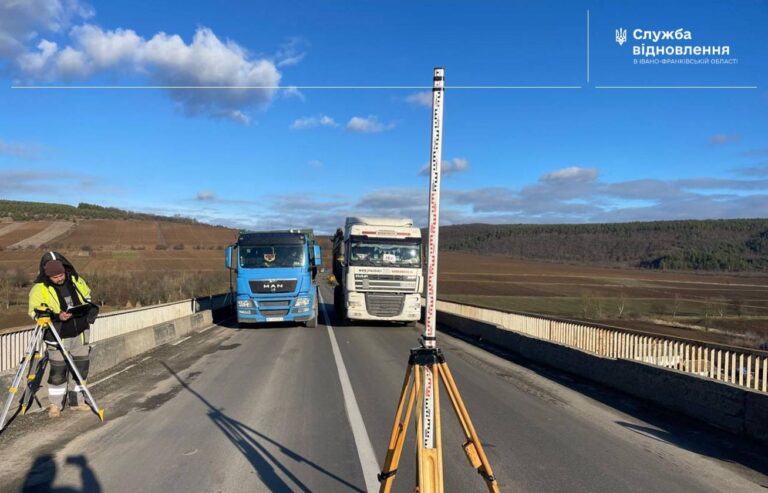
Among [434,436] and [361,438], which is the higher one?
[434,436]

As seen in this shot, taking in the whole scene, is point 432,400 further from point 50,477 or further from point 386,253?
point 386,253

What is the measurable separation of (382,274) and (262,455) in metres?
14.7

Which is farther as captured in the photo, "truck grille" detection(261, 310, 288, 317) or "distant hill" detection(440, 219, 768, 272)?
"distant hill" detection(440, 219, 768, 272)

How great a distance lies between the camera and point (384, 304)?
20.5 meters

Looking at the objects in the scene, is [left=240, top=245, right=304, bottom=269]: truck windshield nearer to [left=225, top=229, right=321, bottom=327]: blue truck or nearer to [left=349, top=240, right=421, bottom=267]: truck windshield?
[left=225, top=229, right=321, bottom=327]: blue truck

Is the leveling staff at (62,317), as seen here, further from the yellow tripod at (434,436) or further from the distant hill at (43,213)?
the distant hill at (43,213)

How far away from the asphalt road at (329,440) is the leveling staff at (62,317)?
12.3 inches

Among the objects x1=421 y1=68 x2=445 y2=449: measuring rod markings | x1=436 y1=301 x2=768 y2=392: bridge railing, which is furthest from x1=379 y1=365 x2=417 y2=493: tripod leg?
x1=436 y1=301 x2=768 y2=392: bridge railing

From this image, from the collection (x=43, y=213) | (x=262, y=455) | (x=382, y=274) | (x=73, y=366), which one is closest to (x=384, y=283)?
(x=382, y=274)

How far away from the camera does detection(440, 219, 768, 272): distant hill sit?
10488 cm

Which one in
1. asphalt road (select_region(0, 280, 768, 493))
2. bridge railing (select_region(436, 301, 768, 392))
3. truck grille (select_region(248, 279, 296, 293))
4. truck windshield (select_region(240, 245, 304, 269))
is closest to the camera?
asphalt road (select_region(0, 280, 768, 493))

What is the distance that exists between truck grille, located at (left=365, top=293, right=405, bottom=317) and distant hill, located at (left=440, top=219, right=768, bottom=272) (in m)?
86.5

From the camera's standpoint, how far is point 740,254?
102 metres

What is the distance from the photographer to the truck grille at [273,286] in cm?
1941
